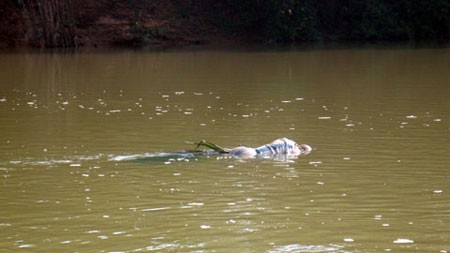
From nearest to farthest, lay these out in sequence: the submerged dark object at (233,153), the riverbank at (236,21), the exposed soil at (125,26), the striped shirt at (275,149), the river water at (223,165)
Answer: the river water at (223,165) < the submerged dark object at (233,153) < the striped shirt at (275,149) < the exposed soil at (125,26) < the riverbank at (236,21)

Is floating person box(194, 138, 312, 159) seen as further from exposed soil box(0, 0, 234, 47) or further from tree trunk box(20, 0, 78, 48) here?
exposed soil box(0, 0, 234, 47)

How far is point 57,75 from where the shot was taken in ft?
90.0

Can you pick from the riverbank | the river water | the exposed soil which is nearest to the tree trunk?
the riverbank

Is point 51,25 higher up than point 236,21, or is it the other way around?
point 51,25

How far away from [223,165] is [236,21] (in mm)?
31544

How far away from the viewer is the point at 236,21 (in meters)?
44.7

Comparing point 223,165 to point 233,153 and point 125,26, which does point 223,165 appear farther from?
point 125,26

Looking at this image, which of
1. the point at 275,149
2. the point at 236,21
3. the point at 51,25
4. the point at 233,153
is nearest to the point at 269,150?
the point at 275,149

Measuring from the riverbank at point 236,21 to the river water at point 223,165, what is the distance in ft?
48.8

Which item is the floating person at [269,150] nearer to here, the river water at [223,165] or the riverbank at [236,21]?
the river water at [223,165]

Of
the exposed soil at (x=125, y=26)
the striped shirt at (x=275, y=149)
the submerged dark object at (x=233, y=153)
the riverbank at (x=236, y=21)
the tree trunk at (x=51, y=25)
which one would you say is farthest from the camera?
the riverbank at (x=236, y=21)

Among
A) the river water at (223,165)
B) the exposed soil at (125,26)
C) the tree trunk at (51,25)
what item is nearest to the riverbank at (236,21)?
the exposed soil at (125,26)

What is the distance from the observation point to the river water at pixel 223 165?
9953mm

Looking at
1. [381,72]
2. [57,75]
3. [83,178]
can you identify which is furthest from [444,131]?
[57,75]
